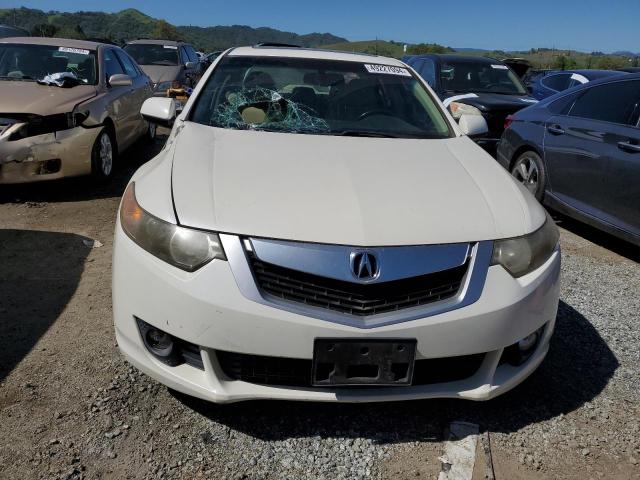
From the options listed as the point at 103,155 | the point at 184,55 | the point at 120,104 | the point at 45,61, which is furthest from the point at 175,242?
the point at 184,55

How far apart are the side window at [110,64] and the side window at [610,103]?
5.00m

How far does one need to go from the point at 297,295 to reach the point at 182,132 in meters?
1.50

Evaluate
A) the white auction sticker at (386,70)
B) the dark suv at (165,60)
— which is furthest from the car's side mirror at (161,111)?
the dark suv at (165,60)

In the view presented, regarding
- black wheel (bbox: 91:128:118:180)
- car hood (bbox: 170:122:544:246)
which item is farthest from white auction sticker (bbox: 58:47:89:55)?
car hood (bbox: 170:122:544:246)

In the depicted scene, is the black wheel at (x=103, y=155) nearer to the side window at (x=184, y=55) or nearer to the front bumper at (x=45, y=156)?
the front bumper at (x=45, y=156)

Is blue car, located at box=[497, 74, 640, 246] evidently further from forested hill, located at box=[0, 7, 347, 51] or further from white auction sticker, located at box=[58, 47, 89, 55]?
forested hill, located at box=[0, 7, 347, 51]

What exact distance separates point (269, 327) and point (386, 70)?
8.11 ft

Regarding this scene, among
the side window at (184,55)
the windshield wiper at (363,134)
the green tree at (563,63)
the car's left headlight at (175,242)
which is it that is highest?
the windshield wiper at (363,134)

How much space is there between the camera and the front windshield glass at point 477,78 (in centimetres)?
872

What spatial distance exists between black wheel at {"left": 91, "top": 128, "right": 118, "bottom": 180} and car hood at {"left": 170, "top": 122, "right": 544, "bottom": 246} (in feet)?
10.3

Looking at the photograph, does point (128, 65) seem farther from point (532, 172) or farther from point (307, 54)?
point (532, 172)

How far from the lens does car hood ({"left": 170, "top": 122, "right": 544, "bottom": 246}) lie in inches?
84.6

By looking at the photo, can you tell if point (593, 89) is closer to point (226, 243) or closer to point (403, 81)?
point (403, 81)

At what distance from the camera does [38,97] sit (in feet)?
17.9
